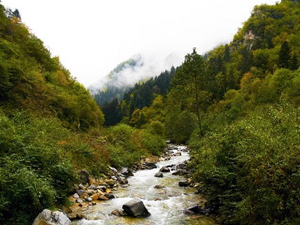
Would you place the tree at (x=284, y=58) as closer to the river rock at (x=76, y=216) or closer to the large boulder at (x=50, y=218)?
the river rock at (x=76, y=216)

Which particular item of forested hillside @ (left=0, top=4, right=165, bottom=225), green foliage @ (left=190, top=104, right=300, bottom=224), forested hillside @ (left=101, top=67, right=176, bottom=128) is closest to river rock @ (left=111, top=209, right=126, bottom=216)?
forested hillside @ (left=0, top=4, right=165, bottom=225)

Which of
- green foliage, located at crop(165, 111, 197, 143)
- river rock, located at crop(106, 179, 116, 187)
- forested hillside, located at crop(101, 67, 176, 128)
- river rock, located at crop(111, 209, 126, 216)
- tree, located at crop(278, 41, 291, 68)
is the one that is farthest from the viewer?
forested hillside, located at crop(101, 67, 176, 128)

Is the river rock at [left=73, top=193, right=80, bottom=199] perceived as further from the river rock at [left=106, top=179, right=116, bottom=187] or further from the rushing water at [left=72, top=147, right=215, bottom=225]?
the river rock at [left=106, top=179, right=116, bottom=187]

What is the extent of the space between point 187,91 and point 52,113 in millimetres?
14171

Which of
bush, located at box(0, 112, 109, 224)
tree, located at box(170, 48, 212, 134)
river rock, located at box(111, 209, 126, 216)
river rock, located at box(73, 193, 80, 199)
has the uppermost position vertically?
tree, located at box(170, 48, 212, 134)

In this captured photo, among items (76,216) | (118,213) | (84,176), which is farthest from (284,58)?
(76,216)

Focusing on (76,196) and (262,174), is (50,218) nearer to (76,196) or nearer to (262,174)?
(76,196)

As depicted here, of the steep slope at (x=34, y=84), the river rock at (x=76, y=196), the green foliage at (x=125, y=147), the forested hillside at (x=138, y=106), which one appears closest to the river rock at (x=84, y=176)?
the river rock at (x=76, y=196)

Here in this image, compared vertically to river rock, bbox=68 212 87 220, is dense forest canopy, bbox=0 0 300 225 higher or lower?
higher

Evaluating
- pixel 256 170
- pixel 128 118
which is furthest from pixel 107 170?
pixel 128 118

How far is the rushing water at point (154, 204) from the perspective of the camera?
9.51m

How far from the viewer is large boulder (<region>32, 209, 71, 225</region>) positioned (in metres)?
7.32

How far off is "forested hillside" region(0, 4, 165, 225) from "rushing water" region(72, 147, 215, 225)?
1.78m

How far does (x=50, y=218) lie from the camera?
7.52 meters
